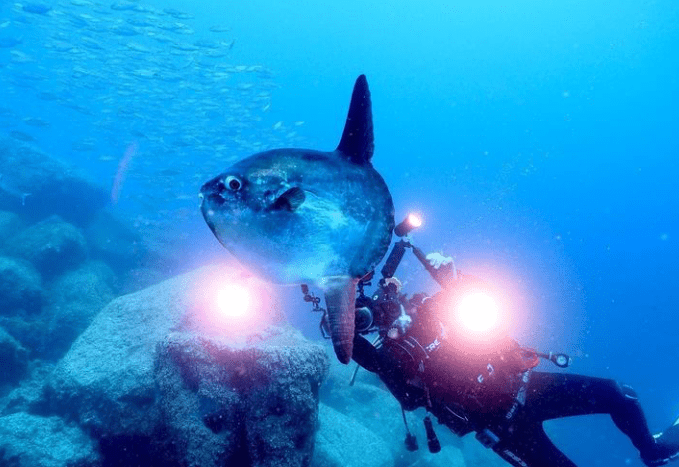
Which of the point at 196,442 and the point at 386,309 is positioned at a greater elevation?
the point at 386,309

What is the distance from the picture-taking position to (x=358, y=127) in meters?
1.55

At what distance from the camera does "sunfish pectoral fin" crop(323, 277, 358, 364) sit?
52.7 inches

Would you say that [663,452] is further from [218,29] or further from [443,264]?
[218,29]

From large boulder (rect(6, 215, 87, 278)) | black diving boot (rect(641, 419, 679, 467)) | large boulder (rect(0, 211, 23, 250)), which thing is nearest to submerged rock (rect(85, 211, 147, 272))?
large boulder (rect(6, 215, 87, 278))

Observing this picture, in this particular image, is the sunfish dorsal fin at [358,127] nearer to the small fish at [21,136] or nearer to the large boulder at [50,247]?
the large boulder at [50,247]

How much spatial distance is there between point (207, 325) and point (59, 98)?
24.5 metres

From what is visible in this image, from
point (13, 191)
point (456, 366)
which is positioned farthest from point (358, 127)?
point (13, 191)

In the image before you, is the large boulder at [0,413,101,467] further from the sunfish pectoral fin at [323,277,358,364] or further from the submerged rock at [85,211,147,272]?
the submerged rock at [85,211,147,272]

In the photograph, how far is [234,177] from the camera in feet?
3.93

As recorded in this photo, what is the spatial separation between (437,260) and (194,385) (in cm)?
344

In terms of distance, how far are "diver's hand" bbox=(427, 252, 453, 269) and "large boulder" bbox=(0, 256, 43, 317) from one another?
1271cm

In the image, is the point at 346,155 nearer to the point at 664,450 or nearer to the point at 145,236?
the point at 664,450

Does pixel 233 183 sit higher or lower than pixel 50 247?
higher

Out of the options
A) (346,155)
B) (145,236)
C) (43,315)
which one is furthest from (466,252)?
(346,155)
